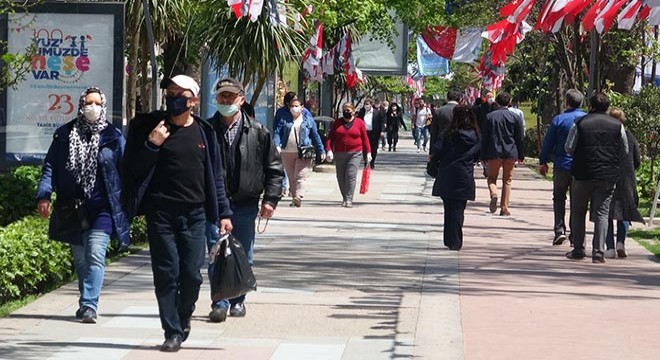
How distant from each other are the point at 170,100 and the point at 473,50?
28727 millimetres

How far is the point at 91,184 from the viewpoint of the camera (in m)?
9.96

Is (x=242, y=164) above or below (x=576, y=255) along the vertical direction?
above

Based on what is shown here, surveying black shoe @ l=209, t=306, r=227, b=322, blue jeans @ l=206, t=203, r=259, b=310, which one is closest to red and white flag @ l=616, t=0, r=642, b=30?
blue jeans @ l=206, t=203, r=259, b=310

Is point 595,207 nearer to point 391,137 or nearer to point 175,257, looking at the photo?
point 175,257

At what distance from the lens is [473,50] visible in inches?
1451

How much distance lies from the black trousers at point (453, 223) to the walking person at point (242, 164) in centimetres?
539

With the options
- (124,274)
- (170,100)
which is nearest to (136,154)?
(170,100)

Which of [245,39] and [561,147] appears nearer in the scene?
[561,147]

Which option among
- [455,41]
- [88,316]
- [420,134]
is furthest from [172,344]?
[420,134]

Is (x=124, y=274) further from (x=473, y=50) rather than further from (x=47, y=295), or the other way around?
(x=473, y=50)

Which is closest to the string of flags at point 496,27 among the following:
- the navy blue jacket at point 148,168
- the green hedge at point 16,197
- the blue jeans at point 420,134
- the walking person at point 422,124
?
the green hedge at point 16,197

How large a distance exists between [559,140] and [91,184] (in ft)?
24.2

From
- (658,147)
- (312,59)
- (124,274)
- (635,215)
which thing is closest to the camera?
(124,274)

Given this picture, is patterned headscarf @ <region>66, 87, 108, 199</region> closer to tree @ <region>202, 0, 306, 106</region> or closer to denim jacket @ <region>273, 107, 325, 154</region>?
tree @ <region>202, 0, 306, 106</region>
